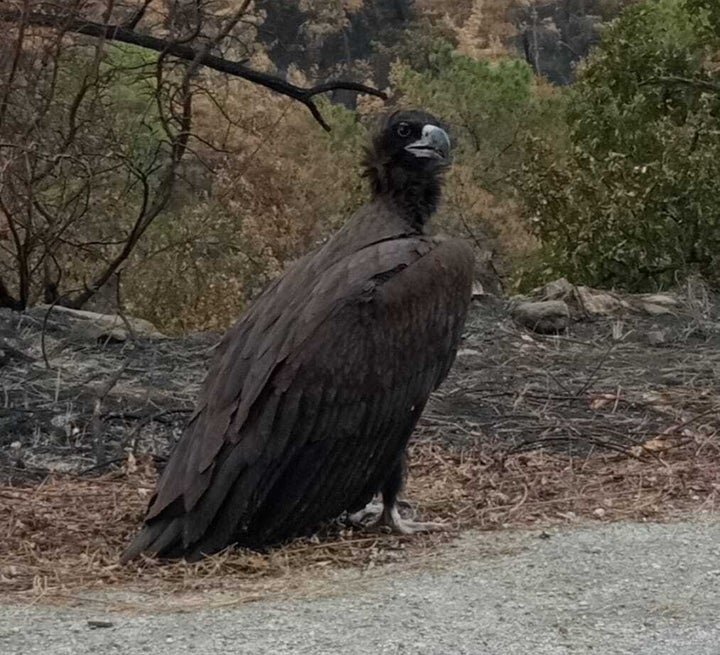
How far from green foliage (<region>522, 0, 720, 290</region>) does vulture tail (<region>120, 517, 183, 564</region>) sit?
834 cm

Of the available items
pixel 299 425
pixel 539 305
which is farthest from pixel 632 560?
pixel 539 305

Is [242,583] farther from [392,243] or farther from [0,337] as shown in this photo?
[0,337]

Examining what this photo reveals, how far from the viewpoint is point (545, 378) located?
866 centimetres

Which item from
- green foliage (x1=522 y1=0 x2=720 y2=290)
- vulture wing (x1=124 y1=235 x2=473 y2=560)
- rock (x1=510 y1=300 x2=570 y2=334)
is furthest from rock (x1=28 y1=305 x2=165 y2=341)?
green foliage (x1=522 y1=0 x2=720 y2=290)

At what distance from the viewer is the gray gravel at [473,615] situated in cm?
414

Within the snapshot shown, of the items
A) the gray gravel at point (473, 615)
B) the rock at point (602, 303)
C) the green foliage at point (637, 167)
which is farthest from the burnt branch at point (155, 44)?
the gray gravel at point (473, 615)

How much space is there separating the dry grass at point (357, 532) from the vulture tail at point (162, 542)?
0.07 meters

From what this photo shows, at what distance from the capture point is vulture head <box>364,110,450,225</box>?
18.9 ft

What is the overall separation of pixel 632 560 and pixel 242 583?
4.77 feet

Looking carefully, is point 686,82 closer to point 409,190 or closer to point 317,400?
point 409,190

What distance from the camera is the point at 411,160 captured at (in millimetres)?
5773

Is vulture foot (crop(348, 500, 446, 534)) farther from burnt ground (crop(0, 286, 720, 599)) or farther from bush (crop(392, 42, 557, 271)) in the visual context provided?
bush (crop(392, 42, 557, 271))

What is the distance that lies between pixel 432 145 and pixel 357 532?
1.69m

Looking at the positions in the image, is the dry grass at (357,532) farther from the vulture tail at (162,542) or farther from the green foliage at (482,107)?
the green foliage at (482,107)
